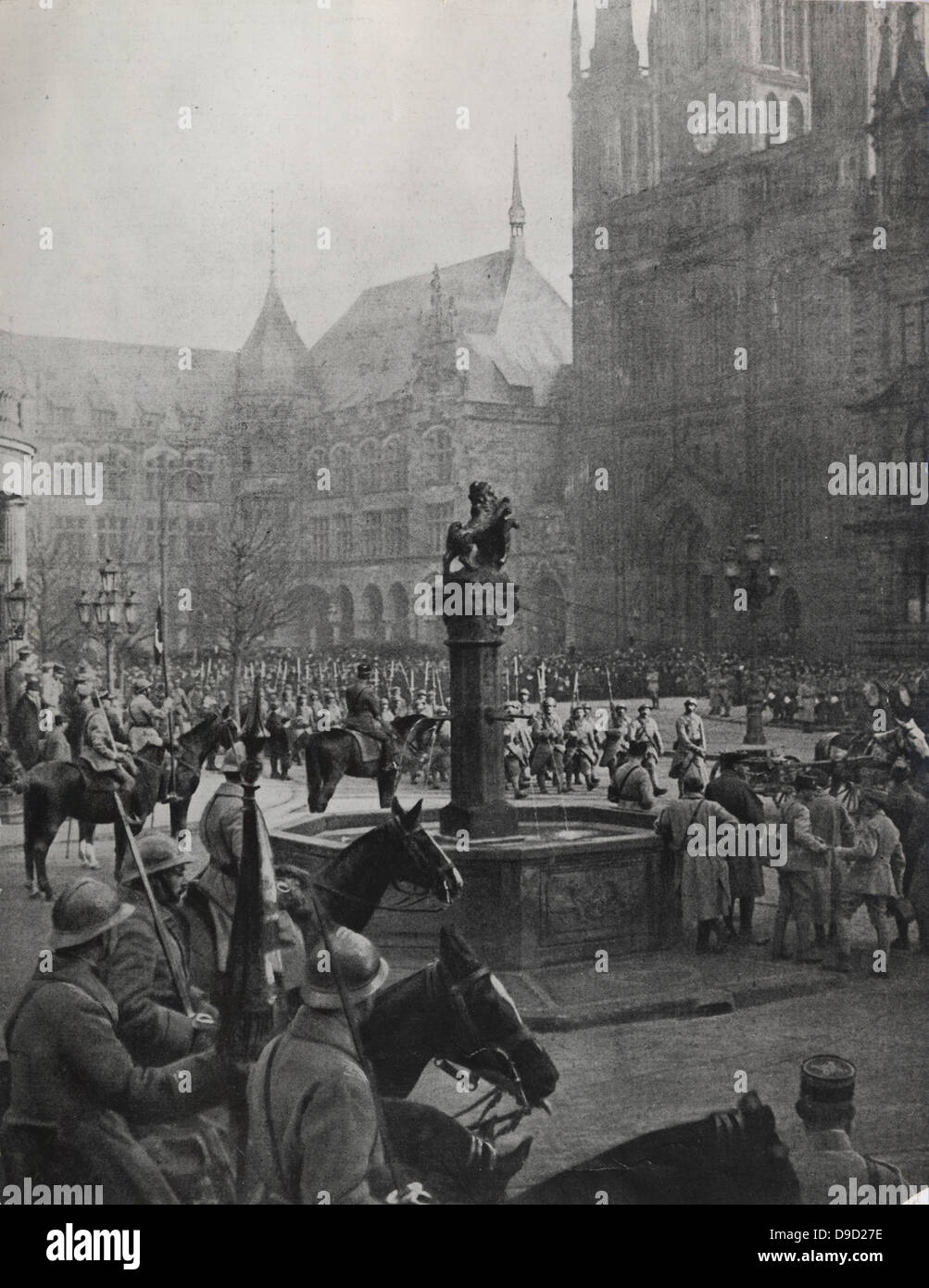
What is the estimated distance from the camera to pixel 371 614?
21.5 feet

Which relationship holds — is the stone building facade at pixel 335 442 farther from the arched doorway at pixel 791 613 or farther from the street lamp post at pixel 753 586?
the arched doorway at pixel 791 613

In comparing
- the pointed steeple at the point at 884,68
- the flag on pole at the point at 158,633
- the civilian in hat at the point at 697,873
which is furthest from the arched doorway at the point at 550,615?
the pointed steeple at the point at 884,68

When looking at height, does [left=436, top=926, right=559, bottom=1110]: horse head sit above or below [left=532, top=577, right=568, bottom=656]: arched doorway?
below

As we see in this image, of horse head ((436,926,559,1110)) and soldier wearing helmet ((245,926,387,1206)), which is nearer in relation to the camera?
soldier wearing helmet ((245,926,387,1206))

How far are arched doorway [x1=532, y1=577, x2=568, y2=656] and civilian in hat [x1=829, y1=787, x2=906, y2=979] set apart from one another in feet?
5.60

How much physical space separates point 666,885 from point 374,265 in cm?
329

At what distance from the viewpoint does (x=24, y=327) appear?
643 cm

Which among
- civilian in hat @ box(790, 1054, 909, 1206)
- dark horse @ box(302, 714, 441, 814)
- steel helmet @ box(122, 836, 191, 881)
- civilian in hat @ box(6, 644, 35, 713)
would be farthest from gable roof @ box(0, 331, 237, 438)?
civilian in hat @ box(790, 1054, 909, 1206)

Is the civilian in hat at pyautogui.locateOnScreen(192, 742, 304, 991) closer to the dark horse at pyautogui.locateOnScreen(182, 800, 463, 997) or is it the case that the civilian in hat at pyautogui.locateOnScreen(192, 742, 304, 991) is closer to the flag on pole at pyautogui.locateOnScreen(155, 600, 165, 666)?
the dark horse at pyautogui.locateOnScreen(182, 800, 463, 997)

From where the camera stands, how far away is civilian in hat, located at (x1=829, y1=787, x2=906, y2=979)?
6.39 meters

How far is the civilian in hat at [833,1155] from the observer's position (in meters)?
5.95

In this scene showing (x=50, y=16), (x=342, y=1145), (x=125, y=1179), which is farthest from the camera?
(x=50, y=16)
